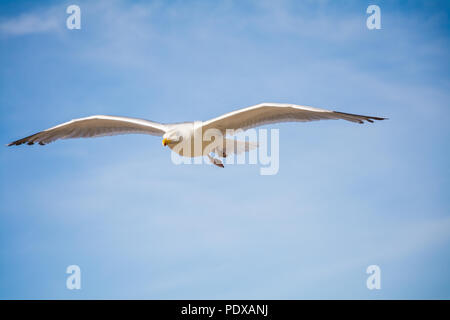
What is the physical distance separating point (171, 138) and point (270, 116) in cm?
200

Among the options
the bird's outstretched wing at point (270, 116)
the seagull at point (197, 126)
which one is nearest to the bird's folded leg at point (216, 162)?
the seagull at point (197, 126)

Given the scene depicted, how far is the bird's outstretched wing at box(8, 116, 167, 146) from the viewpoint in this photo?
36.6 ft

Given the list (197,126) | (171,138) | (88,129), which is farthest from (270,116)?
(88,129)

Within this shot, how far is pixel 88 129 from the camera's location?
1157cm

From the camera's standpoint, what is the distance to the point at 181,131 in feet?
33.1

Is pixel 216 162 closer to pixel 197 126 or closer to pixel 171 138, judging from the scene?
pixel 197 126

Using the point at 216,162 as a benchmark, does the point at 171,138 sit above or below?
above

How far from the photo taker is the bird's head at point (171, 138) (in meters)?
10.0

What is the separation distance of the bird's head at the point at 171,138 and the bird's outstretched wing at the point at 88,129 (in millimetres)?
1051

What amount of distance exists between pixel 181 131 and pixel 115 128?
2165mm

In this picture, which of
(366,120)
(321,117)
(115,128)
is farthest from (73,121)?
(366,120)

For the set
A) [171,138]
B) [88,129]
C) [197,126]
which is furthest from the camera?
[88,129]

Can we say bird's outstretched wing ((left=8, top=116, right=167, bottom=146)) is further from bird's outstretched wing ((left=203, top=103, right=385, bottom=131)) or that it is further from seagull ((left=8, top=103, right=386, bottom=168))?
bird's outstretched wing ((left=203, top=103, right=385, bottom=131))
